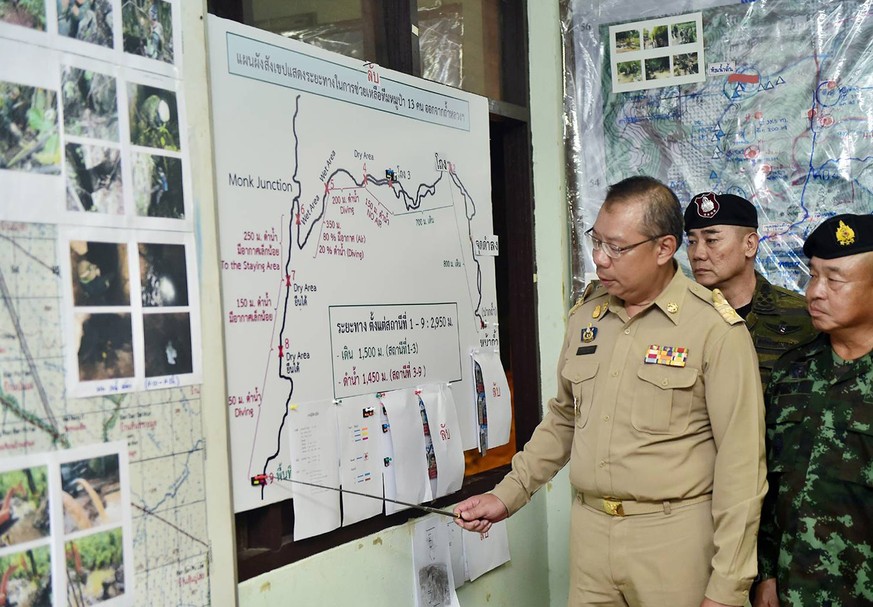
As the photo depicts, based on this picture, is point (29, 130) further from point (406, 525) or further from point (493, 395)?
point (493, 395)

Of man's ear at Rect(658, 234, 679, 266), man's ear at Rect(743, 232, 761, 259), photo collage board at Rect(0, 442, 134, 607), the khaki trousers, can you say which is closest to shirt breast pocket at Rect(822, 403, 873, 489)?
the khaki trousers

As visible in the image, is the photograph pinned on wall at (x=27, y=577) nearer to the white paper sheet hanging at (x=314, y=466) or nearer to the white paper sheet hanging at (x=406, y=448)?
the white paper sheet hanging at (x=314, y=466)

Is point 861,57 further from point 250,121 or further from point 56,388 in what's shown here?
point 56,388

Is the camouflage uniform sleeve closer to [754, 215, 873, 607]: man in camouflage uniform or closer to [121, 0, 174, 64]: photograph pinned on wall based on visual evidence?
[754, 215, 873, 607]: man in camouflage uniform

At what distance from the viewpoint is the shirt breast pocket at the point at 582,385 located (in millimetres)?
2131

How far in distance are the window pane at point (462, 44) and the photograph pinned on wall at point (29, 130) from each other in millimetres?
1438

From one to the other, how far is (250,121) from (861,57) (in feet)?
7.01

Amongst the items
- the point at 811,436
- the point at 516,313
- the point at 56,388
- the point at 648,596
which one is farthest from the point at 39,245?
the point at 516,313

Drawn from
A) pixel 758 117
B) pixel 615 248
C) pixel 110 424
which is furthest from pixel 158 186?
pixel 758 117

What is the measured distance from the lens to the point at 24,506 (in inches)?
56.5

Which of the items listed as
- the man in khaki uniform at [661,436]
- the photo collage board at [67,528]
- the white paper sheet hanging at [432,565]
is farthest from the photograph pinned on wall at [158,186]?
the white paper sheet hanging at [432,565]

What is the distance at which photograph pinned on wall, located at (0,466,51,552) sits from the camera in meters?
1.41

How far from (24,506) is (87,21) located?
861mm

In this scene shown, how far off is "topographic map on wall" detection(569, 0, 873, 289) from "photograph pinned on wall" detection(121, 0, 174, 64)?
1.91 metres
